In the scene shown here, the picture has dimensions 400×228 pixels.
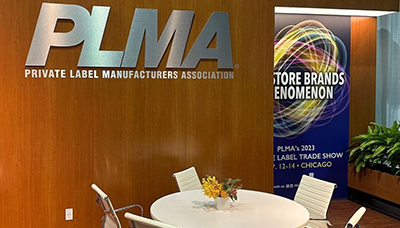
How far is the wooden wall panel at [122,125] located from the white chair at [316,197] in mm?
1147

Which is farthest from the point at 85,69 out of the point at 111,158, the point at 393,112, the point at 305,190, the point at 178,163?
the point at 393,112

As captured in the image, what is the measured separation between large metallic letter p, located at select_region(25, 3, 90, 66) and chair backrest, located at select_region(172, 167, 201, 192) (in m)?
1.77

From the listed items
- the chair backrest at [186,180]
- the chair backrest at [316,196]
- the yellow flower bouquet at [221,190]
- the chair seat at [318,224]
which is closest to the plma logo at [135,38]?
the chair backrest at [186,180]

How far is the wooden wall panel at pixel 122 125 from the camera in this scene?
16.0 ft

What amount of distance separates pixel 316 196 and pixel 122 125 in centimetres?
221

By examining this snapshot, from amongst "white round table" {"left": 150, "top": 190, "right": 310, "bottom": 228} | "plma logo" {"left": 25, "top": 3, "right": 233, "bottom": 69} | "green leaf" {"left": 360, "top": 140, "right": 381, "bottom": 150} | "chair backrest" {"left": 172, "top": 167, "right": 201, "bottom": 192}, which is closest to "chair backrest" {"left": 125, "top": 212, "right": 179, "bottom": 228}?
"white round table" {"left": 150, "top": 190, "right": 310, "bottom": 228}

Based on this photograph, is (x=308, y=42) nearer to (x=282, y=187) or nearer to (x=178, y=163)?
(x=282, y=187)

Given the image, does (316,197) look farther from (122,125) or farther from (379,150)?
(379,150)

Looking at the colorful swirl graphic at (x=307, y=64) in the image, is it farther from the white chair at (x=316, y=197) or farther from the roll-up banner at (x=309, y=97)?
the white chair at (x=316, y=197)

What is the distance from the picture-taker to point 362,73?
23.2ft

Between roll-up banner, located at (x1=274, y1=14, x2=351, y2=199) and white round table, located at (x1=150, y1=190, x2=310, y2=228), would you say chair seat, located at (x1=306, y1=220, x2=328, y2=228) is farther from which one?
roll-up banner, located at (x1=274, y1=14, x2=351, y2=199)

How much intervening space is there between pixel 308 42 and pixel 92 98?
337cm

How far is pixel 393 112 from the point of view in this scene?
7.08m

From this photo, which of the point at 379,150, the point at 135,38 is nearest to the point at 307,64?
the point at 379,150
